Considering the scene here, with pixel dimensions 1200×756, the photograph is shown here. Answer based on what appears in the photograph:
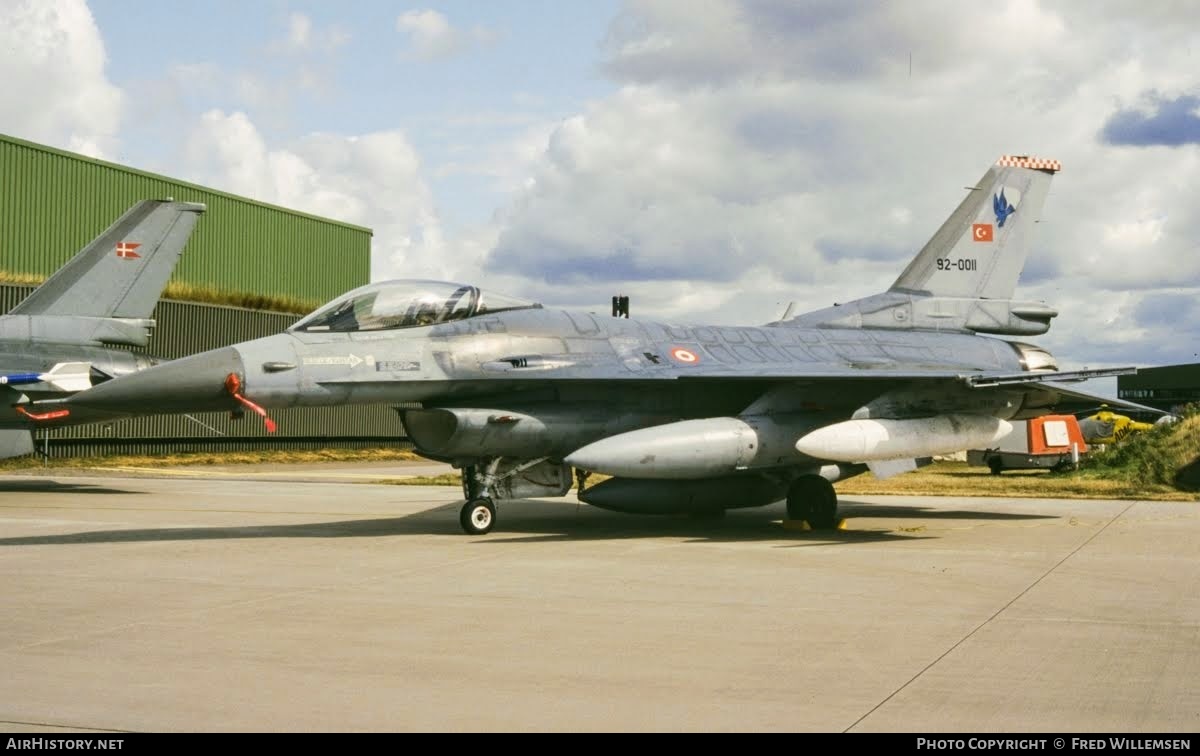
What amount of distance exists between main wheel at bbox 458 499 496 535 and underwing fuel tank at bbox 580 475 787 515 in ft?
3.55

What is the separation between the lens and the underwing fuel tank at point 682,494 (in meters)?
13.9

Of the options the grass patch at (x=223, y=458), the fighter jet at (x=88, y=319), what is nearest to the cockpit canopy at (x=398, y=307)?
the fighter jet at (x=88, y=319)

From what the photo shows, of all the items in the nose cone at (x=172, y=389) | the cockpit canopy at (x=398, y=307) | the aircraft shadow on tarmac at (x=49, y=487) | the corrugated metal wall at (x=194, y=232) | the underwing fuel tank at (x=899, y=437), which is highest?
the corrugated metal wall at (x=194, y=232)

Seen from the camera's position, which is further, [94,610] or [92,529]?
[92,529]

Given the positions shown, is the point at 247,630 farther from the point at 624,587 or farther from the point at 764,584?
the point at 764,584

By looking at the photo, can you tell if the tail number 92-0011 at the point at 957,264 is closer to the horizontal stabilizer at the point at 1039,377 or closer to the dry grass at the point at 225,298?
the horizontal stabilizer at the point at 1039,377

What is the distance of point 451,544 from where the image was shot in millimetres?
12039

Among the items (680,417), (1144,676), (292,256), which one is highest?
(292,256)

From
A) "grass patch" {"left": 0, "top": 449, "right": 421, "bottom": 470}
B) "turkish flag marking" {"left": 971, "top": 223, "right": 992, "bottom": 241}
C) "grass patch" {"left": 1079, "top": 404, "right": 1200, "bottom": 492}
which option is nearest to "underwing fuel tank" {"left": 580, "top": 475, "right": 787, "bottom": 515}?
"turkish flag marking" {"left": 971, "top": 223, "right": 992, "bottom": 241}

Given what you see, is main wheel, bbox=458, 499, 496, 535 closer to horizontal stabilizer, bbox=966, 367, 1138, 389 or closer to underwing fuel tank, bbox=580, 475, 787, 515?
underwing fuel tank, bbox=580, 475, 787, 515

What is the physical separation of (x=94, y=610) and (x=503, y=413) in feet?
18.3

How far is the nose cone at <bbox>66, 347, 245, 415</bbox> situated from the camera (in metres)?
11.2

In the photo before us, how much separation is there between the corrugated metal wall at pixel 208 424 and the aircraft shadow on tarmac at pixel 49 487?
5.99 m

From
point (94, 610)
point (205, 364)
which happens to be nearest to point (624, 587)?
point (94, 610)
